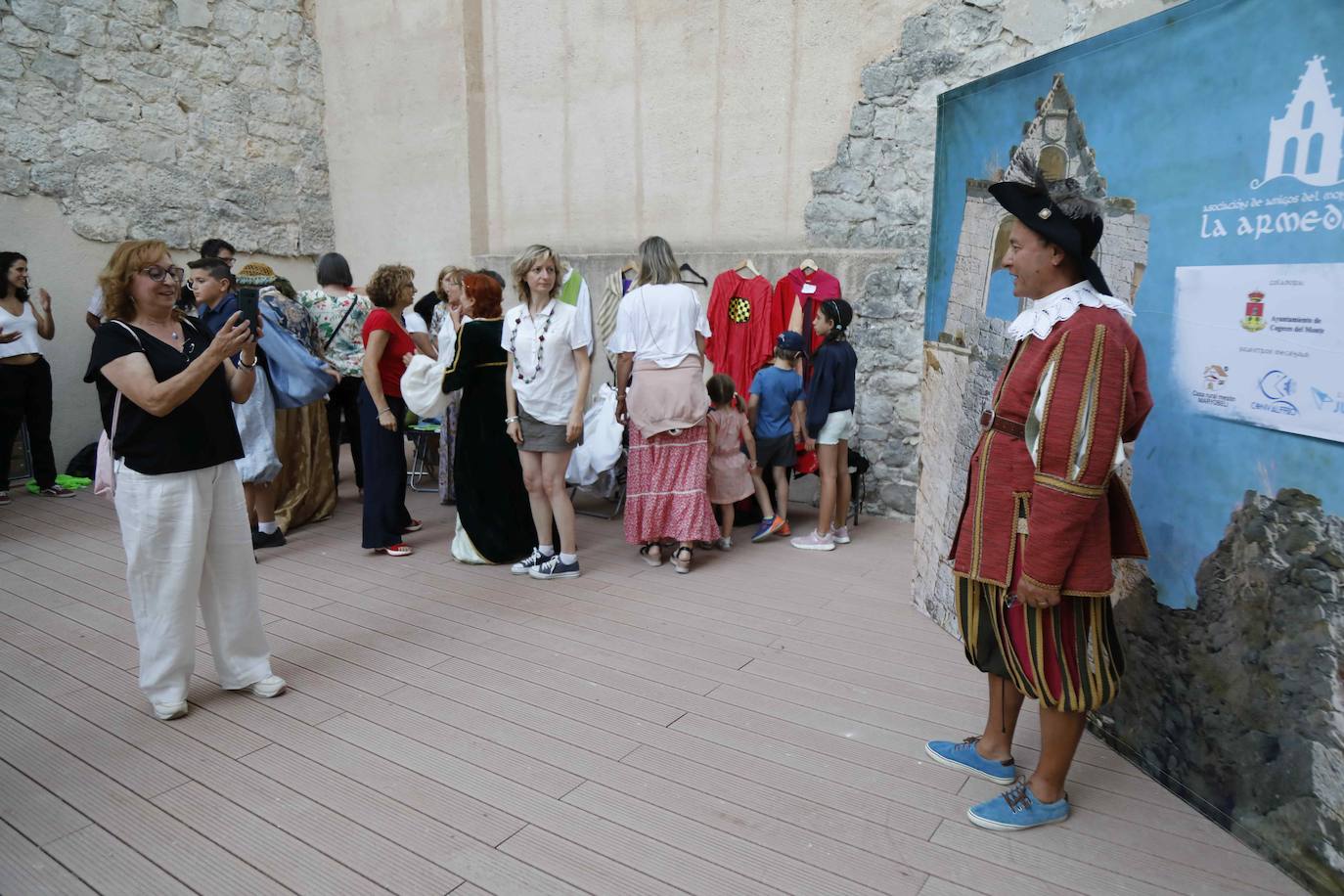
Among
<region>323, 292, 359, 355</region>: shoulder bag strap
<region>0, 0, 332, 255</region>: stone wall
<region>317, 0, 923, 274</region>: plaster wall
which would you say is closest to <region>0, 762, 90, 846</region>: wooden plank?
<region>323, 292, 359, 355</region>: shoulder bag strap

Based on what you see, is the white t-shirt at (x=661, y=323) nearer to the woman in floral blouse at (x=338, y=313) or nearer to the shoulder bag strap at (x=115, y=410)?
the woman in floral blouse at (x=338, y=313)

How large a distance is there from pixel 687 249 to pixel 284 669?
4.20m

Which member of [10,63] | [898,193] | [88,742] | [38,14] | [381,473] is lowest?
[88,742]

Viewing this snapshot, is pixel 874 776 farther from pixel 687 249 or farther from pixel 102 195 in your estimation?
pixel 102 195

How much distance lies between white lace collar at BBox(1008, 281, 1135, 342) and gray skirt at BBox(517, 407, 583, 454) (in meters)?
2.57

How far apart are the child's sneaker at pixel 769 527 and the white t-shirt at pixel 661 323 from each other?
4.60ft

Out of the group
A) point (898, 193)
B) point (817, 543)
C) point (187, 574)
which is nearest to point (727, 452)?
point (817, 543)

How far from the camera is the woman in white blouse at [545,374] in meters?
4.27

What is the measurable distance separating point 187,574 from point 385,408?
1884mm

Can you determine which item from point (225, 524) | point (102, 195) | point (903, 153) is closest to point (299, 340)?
point (225, 524)

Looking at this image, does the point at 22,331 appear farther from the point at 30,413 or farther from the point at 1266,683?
the point at 1266,683

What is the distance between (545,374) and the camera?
428 centimetres

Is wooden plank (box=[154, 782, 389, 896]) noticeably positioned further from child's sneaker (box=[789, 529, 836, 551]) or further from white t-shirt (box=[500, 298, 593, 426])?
child's sneaker (box=[789, 529, 836, 551])

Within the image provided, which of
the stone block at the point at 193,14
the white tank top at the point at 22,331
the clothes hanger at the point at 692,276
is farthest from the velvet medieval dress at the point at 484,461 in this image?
the stone block at the point at 193,14
